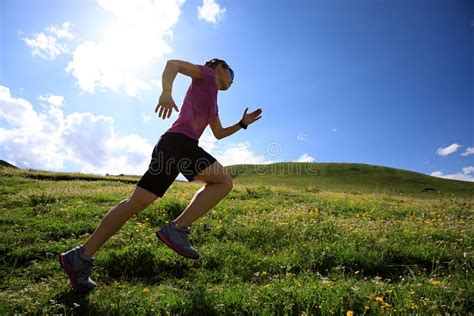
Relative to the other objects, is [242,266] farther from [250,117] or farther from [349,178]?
[349,178]

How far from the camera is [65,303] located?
11.9 ft

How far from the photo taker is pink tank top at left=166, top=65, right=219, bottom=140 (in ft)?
14.1

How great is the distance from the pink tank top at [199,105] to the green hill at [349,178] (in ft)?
159

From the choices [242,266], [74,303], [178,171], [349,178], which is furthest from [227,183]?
[349,178]

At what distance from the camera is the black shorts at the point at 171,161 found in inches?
155

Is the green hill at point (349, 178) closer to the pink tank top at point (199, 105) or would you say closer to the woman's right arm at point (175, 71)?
the pink tank top at point (199, 105)

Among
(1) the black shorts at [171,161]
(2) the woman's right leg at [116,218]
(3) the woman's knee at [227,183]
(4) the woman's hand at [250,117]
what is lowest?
(2) the woman's right leg at [116,218]

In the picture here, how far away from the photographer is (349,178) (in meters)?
65.4

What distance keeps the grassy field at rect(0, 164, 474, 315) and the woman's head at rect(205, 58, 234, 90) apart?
275 cm

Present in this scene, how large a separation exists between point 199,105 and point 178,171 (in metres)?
0.97

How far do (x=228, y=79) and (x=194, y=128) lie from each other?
1.10 meters

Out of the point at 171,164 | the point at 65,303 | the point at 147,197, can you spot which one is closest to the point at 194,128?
the point at 171,164

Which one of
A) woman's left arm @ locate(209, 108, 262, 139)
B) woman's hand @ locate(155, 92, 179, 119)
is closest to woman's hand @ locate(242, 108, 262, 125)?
woman's left arm @ locate(209, 108, 262, 139)

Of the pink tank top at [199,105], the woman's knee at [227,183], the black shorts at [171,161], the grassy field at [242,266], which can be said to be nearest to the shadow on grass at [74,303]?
the grassy field at [242,266]
